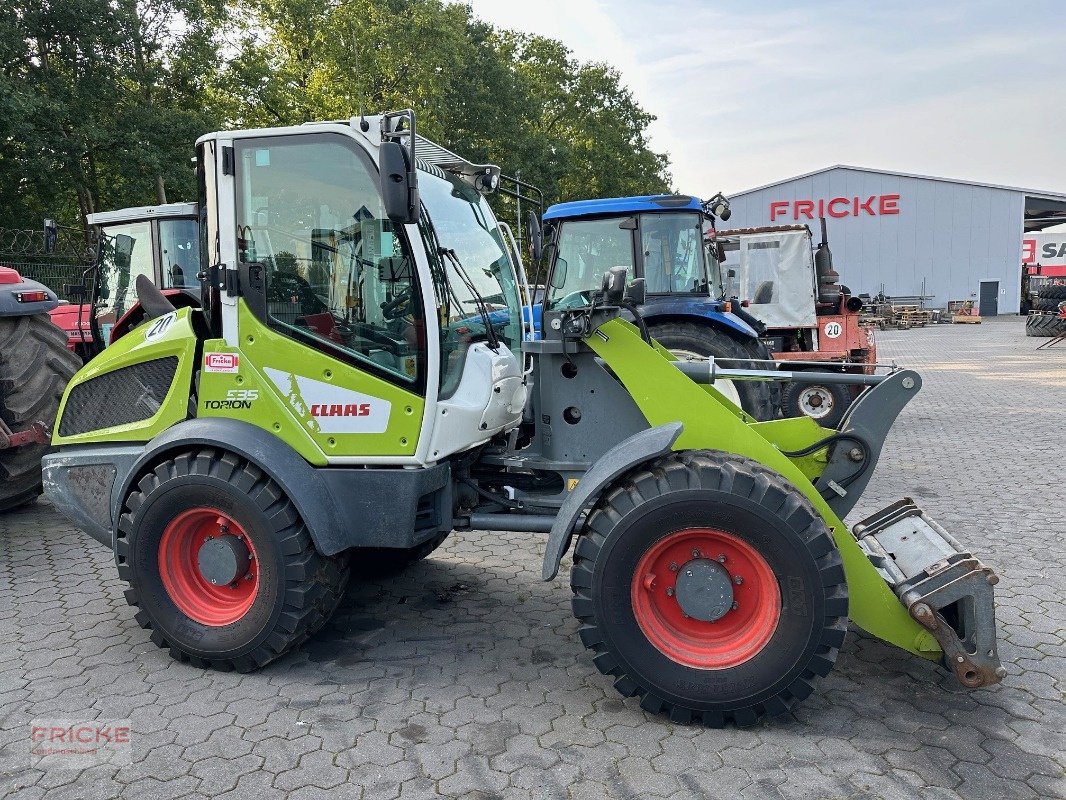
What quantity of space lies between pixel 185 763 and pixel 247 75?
22619 millimetres

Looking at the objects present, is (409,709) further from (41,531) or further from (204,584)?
(41,531)

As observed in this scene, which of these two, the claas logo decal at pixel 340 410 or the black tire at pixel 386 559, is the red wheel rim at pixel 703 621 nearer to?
the claas logo decal at pixel 340 410

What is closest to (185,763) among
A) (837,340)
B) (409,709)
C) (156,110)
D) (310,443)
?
(409,709)

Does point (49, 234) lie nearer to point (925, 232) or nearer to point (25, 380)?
point (25, 380)

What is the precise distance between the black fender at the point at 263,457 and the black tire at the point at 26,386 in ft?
8.32

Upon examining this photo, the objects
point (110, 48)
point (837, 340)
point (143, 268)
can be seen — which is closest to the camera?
point (143, 268)

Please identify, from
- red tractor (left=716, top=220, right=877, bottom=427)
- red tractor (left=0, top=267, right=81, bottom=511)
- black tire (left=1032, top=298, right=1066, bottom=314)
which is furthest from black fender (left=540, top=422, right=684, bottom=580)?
black tire (left=1032, top=298, right=1066, bottom=314)

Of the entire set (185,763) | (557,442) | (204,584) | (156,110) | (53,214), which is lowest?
(185,763)

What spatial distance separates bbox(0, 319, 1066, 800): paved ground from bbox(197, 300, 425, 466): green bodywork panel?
3.46 ft

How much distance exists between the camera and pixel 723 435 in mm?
3293

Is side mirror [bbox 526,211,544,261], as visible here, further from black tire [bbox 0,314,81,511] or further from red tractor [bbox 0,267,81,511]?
red tractor [bbox 0,267,81,511]

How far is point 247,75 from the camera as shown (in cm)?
2189

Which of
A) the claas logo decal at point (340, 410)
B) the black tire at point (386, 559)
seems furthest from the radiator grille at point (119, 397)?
the black tire at point (386, 559)

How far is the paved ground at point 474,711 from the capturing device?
2.77 meters
